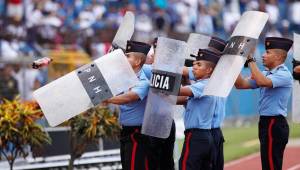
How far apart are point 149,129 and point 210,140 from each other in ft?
2.65

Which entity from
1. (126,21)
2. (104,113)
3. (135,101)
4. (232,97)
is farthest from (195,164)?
(232,97)

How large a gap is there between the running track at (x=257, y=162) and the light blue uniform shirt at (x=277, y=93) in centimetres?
370

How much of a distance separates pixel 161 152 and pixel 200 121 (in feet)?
2.55

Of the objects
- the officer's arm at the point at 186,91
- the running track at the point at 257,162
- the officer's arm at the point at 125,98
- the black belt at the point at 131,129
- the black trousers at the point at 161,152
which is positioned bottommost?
the running track at the point at 257,162


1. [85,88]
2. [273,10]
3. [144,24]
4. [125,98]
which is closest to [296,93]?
[125,98]

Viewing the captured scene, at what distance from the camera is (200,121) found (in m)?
9.88

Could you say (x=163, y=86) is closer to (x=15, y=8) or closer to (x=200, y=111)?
(x=200, y=111)

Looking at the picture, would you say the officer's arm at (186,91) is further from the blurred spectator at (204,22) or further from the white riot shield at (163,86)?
the blurred spectator at (204,22)

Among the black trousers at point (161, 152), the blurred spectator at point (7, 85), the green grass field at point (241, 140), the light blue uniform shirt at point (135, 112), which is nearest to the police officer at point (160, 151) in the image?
the black trousers at point (161, 152)

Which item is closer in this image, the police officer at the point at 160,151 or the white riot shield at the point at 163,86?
the white riot shield at the point at 163,86

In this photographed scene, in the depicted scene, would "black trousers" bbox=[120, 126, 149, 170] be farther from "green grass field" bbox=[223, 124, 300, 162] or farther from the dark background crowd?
"green grass field" bbox=[223, 124, 300, 162]

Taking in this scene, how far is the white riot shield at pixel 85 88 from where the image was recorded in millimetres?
9117

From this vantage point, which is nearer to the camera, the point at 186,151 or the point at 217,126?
the point at 186,151

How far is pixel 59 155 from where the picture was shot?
13414 millimetres
